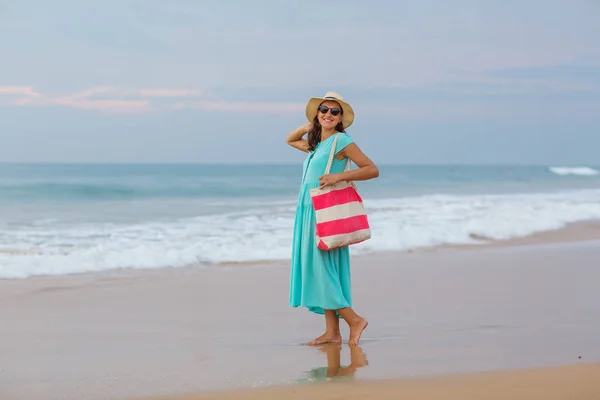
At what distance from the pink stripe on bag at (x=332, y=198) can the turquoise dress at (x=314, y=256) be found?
0.43 ft

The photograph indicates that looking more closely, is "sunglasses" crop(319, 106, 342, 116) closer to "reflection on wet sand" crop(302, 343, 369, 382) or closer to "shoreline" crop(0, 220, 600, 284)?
"reflection on wet sand" crop(302, 343, 369, 382)

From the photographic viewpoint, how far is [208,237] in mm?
12234

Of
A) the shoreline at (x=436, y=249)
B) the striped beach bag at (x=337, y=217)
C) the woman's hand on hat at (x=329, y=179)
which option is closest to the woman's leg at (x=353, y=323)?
the striped beach bag at (x=337, y=217)

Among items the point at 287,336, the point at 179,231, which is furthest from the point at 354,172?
the point at 179,231

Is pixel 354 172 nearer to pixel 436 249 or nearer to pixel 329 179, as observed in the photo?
pixel 329 179

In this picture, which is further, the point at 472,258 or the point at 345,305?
the point at 472,258

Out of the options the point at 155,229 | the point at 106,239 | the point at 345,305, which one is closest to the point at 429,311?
the point at 345,305

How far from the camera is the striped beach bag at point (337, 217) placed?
509 cm

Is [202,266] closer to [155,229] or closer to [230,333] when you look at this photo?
[230,333]

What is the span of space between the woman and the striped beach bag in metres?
0.09

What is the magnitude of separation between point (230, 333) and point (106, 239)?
7043 mm

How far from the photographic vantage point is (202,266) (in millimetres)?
9445

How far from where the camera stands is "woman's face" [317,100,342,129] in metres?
5.26

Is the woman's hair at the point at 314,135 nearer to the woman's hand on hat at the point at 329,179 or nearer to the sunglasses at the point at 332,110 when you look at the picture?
the sunglasses at the point at 332,110
